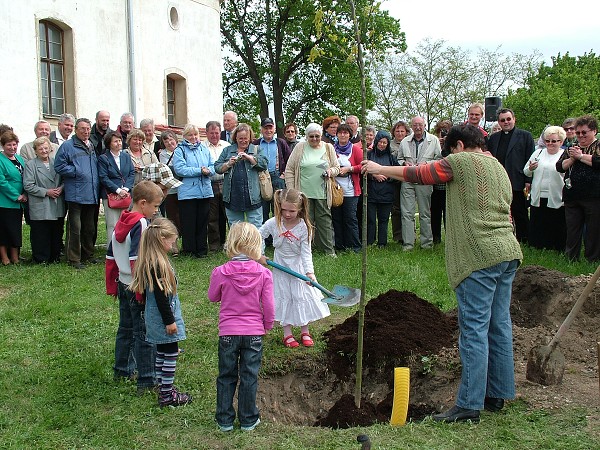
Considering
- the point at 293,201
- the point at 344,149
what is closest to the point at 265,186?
the point at 344,149

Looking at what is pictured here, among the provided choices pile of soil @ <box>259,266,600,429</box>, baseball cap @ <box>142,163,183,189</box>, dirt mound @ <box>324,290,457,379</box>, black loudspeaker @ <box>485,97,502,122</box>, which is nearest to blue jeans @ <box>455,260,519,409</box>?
pile of soil @ <box>259,266,600,429</box>

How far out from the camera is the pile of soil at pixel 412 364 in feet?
17.2

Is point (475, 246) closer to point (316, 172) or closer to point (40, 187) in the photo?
point (316, 172)

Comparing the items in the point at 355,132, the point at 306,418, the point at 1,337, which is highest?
the point at 355,132

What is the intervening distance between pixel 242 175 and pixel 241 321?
5.74 m

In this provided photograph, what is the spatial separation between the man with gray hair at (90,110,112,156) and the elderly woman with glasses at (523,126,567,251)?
21.5 ft

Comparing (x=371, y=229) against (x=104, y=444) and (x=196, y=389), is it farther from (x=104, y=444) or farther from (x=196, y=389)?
(x=104, y=444)

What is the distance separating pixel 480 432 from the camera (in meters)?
4.53

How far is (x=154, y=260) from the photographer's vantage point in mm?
4969

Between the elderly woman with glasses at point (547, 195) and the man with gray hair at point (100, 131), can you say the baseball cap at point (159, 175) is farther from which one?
the elderly woman with glasses at point (547, 195)

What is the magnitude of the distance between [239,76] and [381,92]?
995 cm

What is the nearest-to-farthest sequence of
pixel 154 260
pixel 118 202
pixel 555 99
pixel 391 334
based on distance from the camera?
pixel 154 260, pixel 391 334, pixel 118 202, pixel 555 99

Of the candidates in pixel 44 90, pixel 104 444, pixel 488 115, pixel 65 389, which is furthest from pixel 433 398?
pixel 44 90

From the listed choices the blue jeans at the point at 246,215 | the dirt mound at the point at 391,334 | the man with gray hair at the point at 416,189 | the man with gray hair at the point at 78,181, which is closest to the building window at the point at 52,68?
the man with gray hair at the point at 78,181
